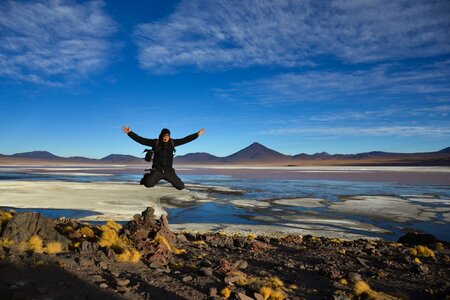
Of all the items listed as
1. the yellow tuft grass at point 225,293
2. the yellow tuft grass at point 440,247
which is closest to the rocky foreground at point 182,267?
the yellow tuft grass at point 225,293

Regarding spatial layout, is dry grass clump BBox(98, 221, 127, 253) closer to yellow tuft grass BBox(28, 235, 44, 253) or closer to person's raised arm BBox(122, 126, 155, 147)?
yellow tuft grass BBox(28, 235, 44, 253)

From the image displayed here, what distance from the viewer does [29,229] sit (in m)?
8.35

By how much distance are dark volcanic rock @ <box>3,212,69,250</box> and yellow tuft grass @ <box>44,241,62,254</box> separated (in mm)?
201

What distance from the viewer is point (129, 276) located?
7.29 meters

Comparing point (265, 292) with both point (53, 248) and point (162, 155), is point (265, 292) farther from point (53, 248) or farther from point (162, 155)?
point (53, 248)

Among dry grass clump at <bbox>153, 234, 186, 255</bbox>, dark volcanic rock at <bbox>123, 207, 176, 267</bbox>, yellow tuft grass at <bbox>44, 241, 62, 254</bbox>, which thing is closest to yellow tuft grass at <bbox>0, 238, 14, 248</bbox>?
yellow tuft grass at <bbox>44, 241, 62, 254</bbox>

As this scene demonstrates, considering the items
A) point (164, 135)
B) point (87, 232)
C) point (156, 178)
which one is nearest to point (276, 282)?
point (156, 178)

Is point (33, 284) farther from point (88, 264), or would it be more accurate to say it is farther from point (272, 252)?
point (272, 252)

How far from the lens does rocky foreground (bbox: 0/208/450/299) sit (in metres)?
6.59

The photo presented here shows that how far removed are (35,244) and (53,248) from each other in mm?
372

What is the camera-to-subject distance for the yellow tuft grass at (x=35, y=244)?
7.68 m

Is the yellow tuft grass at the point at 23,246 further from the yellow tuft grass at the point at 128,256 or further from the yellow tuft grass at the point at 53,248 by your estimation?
the yellow tuft grass at the point at 128,256

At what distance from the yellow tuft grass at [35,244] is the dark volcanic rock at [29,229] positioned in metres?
0.18

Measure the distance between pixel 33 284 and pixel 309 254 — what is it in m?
7.48
